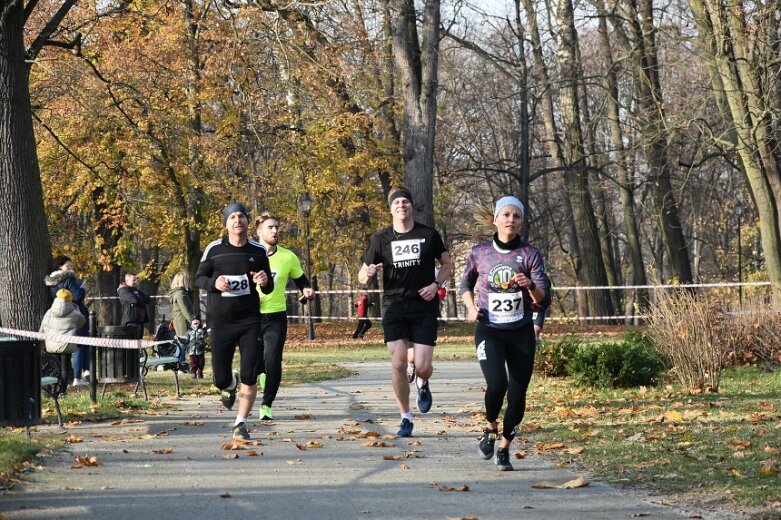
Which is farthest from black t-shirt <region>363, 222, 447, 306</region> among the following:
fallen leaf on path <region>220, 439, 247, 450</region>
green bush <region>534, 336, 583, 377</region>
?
green bush <region>534, 336, 583, 377</region>

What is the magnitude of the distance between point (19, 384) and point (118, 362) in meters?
5.82

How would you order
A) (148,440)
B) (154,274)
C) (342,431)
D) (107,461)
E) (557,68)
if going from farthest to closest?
(154,274), (557,68), (342,431), (148,440), (107,461)

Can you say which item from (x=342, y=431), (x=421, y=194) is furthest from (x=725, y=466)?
(x=421, y=194)

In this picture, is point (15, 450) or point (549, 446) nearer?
point (15, 450)

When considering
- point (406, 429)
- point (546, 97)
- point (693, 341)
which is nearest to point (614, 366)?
point (693, 341)

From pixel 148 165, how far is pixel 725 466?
90.7 feet

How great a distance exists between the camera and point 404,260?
11031 millimetres

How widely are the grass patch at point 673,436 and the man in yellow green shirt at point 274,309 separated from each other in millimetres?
2524

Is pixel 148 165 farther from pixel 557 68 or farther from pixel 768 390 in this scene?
pixel 768 390

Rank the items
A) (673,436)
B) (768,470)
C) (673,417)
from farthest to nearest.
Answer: (673,417) < (673,436) < (768,470)

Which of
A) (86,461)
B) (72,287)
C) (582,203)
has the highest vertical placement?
(582,203)

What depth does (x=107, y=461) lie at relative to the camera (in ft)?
31.2

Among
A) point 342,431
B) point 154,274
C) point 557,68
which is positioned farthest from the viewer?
point 154,274

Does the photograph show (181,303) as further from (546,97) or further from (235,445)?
(546,97)
